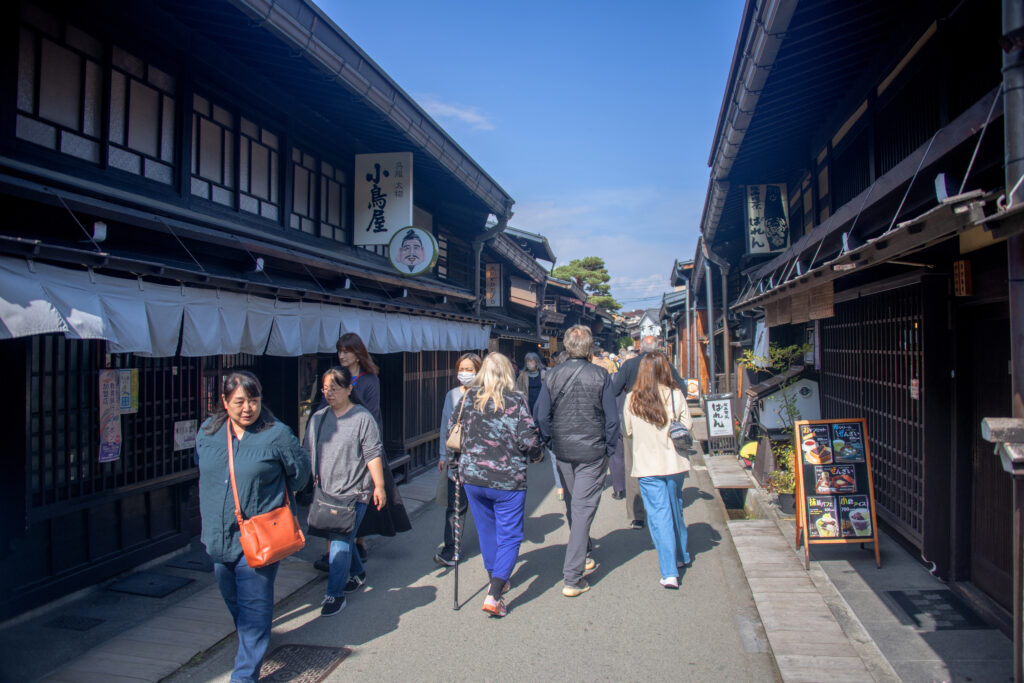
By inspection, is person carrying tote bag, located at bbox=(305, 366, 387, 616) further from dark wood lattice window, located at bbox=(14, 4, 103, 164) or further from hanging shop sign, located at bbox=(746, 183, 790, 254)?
hanging shop sign, located at bbox=(746, 183, 790, 254)

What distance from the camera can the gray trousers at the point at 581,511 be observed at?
203 inches

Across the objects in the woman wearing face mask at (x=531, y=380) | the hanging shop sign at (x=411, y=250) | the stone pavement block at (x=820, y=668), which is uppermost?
the hanging shop sign at (x=411, y=250)

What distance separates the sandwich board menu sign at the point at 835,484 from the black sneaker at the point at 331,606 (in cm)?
419

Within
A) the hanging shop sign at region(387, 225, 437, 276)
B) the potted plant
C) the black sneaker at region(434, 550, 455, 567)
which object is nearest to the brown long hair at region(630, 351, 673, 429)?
the potted plant

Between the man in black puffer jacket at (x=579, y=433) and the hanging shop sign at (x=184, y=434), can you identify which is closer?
the man in black puffer jacket at (x=579, y=433)

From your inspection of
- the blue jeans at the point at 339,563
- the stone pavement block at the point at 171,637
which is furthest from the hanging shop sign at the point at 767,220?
the stone pavement block at the point at 171,637

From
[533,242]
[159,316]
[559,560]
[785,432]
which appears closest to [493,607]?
[559,560]

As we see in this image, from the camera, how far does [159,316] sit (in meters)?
4.74

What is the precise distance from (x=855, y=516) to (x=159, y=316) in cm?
637

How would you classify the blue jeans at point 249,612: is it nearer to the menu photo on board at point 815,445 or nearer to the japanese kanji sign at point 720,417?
the menu photo on board at point 815,445

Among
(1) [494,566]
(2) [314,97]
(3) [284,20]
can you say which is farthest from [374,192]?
(1) [494,566]

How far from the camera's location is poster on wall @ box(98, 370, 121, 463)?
5492mm

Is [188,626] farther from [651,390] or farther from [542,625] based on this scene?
[651,390]

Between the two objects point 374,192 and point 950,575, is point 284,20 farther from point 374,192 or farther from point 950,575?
point 950,575
